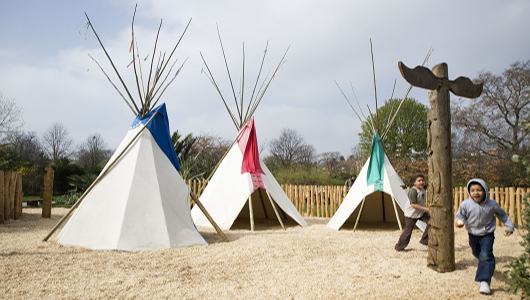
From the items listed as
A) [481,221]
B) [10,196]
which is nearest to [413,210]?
[481,221]

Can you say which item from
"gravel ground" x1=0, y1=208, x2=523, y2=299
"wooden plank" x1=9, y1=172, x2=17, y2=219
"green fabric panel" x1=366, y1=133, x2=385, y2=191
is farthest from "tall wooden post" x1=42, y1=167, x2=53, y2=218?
"green fabric panel" x1=366, y1=133, x2=385, y2=191

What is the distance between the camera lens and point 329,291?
2.87m

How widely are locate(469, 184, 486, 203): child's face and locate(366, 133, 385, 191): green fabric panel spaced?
3425mm

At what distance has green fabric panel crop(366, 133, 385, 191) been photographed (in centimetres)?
659

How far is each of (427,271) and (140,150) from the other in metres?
4.06

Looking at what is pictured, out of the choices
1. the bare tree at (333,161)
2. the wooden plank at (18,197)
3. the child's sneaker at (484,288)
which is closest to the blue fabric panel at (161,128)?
the child's sneaker at (484,288)

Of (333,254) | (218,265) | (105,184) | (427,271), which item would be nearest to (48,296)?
(218,265)

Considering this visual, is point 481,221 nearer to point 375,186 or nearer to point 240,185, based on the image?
point 375,186

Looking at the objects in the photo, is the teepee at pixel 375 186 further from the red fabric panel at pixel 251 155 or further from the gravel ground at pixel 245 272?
the red fabric panel at pixel 251 155

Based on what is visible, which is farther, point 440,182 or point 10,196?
point 10,196

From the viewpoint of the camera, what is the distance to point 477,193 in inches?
121

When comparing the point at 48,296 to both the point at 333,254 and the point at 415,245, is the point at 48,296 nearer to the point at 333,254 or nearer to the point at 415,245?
the point at 333,254

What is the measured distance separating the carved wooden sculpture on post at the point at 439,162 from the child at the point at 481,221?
22 cm

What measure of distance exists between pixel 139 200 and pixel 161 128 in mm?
1277
